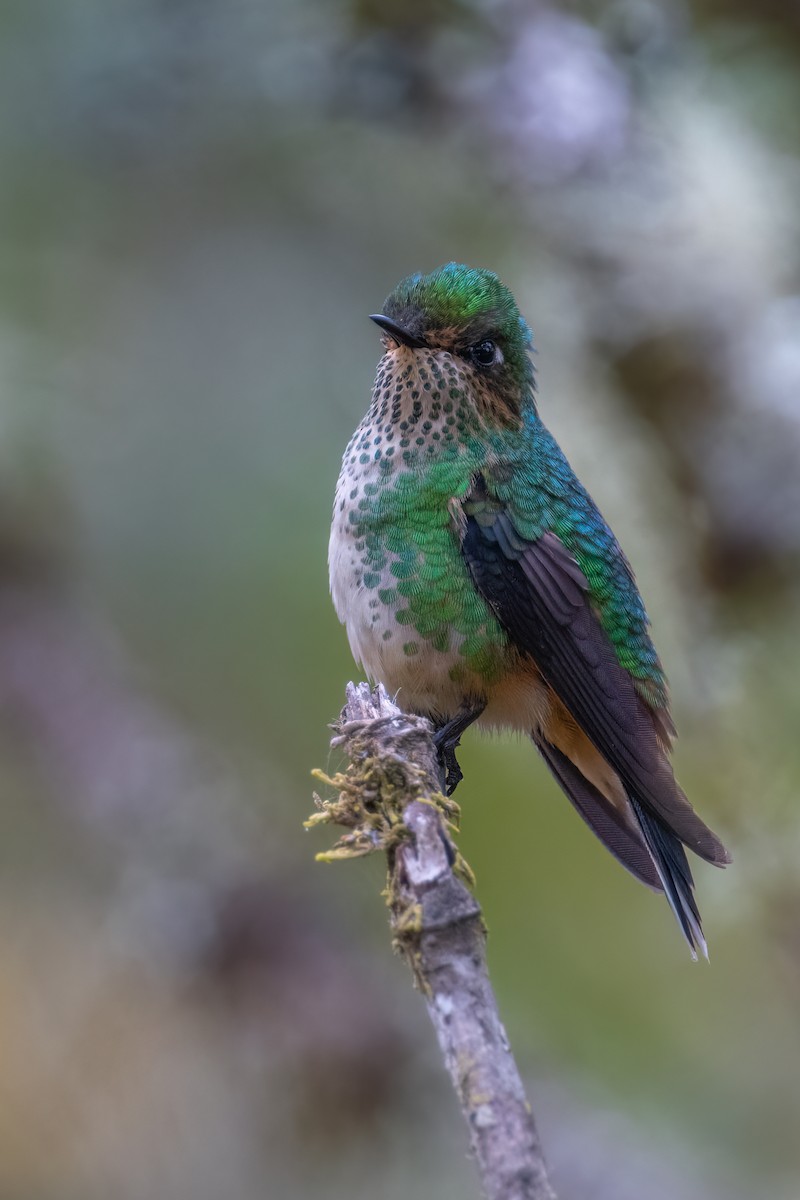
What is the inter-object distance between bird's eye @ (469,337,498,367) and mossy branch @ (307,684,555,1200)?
4.56ft

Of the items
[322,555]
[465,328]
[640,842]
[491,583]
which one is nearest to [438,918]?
[491,583]

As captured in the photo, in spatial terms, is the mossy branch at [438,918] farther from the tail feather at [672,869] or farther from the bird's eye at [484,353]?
the bird's eye at [484,353]

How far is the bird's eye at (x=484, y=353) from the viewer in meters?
3.57

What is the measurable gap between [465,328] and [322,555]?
1.36m

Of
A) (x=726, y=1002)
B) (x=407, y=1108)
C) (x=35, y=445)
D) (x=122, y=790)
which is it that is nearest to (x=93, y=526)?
(x=35, y=445)

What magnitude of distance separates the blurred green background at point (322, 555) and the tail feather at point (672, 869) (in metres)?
1.06

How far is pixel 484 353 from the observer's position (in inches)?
141

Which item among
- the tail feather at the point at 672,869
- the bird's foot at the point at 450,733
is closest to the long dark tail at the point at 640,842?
the tail feather at the point at 672,869

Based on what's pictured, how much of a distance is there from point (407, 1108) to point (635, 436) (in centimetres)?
270

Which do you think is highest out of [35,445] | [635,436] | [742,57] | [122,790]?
[742,57]

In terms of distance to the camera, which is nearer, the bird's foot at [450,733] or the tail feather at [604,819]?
the bird's foot at [450,733]

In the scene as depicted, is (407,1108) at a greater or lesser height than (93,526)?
lesser

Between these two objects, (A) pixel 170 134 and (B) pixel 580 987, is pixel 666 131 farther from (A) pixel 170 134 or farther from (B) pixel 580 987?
(B) pixel 580 987

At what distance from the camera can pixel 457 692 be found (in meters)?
3.33
